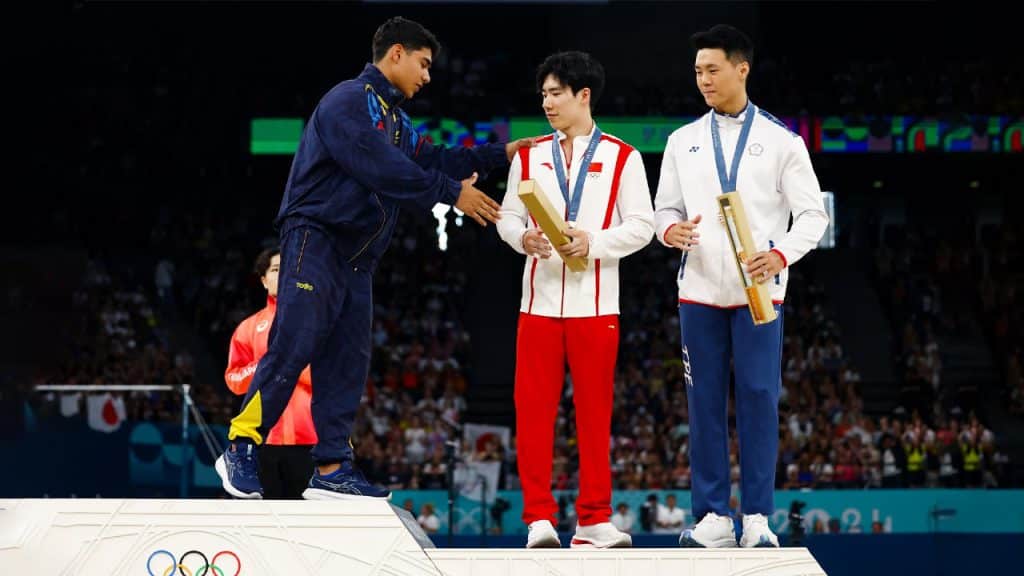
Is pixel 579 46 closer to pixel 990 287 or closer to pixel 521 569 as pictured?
pixel 990 287

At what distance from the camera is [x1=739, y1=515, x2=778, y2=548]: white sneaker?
185 inches

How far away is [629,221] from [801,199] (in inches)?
27.0

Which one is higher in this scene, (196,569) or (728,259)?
(728,259)

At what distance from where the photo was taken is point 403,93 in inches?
201

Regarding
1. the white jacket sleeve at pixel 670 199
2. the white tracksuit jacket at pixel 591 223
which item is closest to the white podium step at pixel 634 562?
the white tracksuit jacket at pixel 591 223

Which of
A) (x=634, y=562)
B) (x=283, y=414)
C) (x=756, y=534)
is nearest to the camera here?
(x=634, y=562)

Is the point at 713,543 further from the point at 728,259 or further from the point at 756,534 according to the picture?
the point at 728,259

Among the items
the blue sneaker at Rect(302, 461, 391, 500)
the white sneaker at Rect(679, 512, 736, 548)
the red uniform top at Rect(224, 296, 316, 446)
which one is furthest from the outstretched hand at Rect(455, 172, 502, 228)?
the red uniform top at Rect(224, 296, 316, 446)

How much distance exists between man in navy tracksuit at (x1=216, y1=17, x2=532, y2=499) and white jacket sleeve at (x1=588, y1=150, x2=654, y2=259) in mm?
459

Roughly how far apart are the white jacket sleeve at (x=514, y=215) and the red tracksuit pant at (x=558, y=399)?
0.33 meters

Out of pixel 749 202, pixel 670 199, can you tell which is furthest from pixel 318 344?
pixel 749 202

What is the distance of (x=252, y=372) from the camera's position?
19.7ft

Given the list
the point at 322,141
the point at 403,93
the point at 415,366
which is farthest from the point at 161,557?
the point at 415,366

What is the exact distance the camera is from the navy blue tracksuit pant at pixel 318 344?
4715 mm
